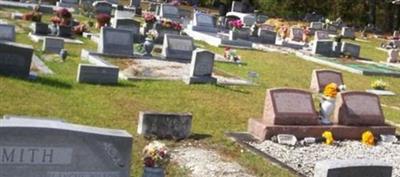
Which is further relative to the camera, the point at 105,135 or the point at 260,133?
the point at 260,133

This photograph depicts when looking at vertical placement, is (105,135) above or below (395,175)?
above

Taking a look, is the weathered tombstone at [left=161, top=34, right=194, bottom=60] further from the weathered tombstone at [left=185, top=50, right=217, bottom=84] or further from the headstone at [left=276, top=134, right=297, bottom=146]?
the headstone at [left=276, top=134, right=297, bottom=146]

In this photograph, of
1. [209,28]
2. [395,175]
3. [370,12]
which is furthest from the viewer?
[370,12]

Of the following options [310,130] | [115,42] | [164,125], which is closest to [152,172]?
[164,125]

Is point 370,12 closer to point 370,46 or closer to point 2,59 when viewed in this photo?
point 370,46

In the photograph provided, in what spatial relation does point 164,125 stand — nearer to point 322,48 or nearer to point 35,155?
point 35,155

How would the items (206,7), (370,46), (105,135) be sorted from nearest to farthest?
(105,135), (370,46), (206,7)

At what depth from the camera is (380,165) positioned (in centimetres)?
880

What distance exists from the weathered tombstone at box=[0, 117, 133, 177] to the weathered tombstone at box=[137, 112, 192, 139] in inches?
180

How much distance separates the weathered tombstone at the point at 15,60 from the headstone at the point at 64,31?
32.2 ft

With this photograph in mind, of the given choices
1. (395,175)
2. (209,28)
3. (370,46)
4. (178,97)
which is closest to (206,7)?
(370,46)

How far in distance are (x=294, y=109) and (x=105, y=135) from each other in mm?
6895

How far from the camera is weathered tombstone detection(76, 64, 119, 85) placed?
656 inches

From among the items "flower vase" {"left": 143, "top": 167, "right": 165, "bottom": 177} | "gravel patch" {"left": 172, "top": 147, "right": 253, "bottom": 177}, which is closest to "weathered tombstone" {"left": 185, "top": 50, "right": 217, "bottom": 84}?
"gravel patch" {"left": 172, "top": 147, "right": 253, "bottom": 177}
